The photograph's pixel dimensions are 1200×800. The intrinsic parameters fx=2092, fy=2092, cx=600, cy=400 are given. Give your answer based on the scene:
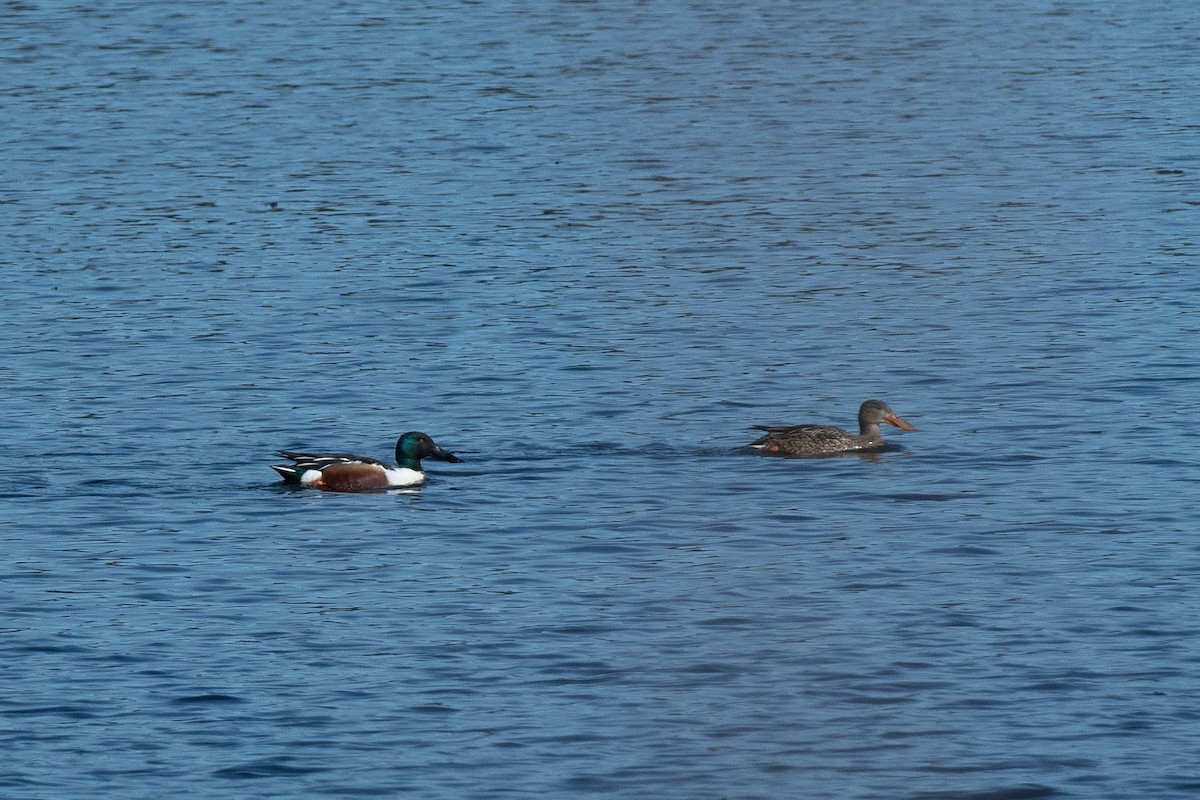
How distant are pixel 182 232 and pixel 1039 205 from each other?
10862mm

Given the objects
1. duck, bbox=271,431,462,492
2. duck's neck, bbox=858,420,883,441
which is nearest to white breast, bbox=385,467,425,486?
duck, bbox=271,431,462,492

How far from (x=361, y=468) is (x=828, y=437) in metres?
4.03

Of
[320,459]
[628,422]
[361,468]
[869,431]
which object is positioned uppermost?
[320,459]

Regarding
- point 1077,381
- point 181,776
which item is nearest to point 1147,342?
point 1077,381

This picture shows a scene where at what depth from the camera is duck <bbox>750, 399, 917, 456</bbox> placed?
17719 mm

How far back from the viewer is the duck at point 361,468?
1688 cm

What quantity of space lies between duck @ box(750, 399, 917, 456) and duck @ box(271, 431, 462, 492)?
8.70 ft

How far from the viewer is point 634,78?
428cm

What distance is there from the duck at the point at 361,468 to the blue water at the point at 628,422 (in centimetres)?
17

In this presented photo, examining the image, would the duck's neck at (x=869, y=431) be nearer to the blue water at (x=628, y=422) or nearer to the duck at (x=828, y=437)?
the duck at (x=828, y=437)

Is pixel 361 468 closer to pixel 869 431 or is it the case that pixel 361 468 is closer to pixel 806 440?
pixel 806 440

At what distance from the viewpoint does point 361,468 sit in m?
17.1

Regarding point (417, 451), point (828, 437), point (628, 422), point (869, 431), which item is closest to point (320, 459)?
point (417, 451)

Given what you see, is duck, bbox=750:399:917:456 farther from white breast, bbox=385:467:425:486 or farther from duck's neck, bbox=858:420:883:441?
white breast, bbox=385:467:425:486
